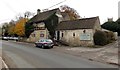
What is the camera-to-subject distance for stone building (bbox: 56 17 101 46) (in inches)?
1529

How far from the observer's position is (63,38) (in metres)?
45.2

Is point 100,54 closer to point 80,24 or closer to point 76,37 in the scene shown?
point 76,37

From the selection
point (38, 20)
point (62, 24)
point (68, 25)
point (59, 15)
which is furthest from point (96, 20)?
point (38, 20)

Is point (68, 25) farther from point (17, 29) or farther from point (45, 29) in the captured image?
point (17, 29)

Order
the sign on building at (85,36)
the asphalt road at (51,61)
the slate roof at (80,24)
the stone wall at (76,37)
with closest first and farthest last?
the asphalt road at (51,61), the stone wall at (76,37), the sign on building at (85,36), the slate roof at (80,24)

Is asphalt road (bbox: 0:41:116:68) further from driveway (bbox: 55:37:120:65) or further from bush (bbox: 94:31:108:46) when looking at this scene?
bush (bbox: 94:31:108:46)

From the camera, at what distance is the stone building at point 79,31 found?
38.8 meters

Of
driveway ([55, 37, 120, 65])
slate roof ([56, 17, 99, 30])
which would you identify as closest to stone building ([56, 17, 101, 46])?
slate roof ([56, 17, 99, 30])

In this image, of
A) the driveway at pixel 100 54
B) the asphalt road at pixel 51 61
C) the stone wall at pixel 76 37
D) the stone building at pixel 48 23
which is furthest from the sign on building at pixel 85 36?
the asphalt road at pixel 51 61

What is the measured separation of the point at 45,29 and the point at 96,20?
15.8m

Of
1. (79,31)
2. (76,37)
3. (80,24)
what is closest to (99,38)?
(79,31)

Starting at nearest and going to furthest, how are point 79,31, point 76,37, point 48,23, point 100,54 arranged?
point 100,54
point 79,31
point 76,37
point 48,23

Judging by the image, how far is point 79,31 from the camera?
4103 centimetres

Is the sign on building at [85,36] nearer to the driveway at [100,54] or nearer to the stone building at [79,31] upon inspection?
the stone building at [79,31]
